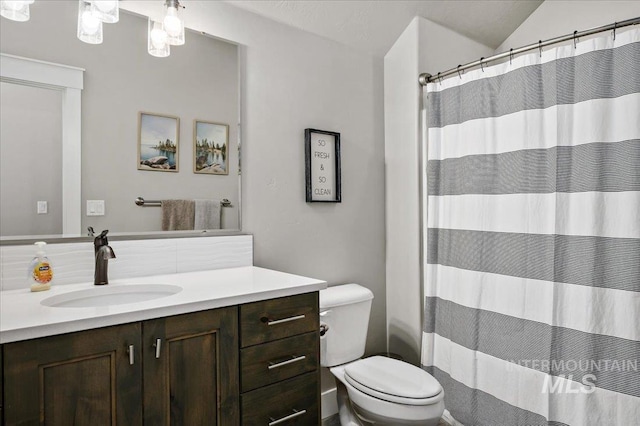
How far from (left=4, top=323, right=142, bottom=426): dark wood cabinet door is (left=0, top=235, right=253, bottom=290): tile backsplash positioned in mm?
549

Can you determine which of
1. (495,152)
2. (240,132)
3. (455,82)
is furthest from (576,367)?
(240,132)

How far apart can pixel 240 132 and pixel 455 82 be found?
115 cm

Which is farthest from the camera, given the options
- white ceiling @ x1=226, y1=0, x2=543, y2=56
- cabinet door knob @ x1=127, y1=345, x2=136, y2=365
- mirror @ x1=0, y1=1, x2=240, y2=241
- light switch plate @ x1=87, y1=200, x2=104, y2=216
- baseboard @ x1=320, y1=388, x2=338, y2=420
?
baseboard @ x1=320, y1=388, x2=338, y2=420

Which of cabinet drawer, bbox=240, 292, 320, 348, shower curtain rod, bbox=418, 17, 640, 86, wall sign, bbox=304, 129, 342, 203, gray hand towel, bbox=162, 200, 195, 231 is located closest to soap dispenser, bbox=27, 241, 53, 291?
gray hand towel, bbox=162, 200, 195, 231

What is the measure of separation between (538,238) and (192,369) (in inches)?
58.3

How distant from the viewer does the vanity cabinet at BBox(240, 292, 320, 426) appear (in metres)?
1.25

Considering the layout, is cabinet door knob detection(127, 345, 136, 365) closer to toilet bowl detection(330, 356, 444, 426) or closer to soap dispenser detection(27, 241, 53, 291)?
soap dispenser detection(27, 241, 53, 291)

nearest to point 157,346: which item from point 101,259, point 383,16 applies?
point 101,259

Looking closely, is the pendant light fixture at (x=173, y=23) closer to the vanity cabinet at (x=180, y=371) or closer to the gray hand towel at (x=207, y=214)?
the gray hand towel at (x=207, y=214)

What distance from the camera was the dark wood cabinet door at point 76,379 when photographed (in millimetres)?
893

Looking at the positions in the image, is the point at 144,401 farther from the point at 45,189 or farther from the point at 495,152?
the point at 495,152

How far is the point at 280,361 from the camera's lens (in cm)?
132

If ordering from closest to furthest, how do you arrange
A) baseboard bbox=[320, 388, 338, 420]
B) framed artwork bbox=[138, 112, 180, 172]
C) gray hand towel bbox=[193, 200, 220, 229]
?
framed artwork bbox=[138, 112, 180, 172] → gray hand towel bbox=[193, 200, 220, 229] → baseboard bbox=[320, 388, 338, 420]

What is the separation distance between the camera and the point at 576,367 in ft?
5.08
